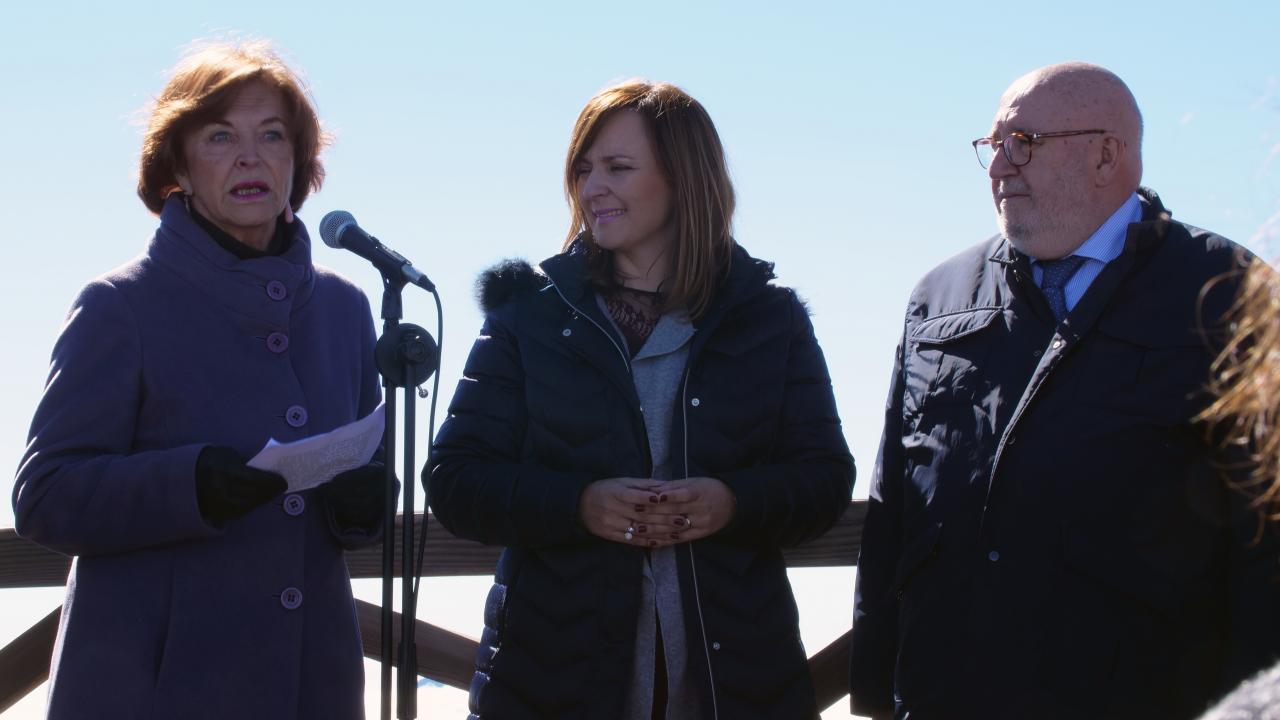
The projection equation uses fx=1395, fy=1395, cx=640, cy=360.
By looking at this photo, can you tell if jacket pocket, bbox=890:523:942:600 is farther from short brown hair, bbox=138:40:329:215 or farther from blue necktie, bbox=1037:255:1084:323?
short brown hair, bbox=138:40:329:215

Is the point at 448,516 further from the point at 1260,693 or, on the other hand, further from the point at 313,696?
the point at 1260,693

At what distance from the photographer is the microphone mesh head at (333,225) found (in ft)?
8.91

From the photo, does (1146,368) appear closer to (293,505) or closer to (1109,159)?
(1109,159)

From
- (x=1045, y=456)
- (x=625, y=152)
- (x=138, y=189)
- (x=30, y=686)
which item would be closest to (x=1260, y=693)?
(x=1045, y=456)

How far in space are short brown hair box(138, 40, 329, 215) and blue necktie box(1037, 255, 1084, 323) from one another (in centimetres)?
176

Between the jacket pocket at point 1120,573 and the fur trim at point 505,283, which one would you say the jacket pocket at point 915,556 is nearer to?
the jacket pocket at point 1120,573

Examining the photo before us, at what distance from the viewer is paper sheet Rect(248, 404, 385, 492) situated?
261cm

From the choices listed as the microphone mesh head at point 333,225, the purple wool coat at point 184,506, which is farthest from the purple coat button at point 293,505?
the microphone mesh head at point 333,225

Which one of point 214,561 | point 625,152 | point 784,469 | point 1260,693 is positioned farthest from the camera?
point 625,152

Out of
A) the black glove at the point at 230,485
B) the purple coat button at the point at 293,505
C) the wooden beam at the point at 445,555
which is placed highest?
the black glove at the point at 230,485

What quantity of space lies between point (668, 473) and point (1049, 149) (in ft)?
3.75

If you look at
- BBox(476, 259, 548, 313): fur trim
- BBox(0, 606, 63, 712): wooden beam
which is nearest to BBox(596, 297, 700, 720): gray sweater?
BBox(476, 259, 548, 313): fur trim

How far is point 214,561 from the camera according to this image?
288cm

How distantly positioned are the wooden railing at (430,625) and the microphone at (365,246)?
3.70ft
